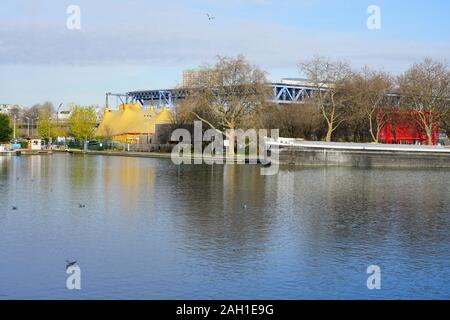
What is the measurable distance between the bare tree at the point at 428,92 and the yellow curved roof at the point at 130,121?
47335 millimetres

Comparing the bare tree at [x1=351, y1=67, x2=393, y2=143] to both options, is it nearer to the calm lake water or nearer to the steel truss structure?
the calm lake water

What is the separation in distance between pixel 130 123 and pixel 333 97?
2295 inches

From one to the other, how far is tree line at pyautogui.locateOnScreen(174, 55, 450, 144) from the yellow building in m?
38.0

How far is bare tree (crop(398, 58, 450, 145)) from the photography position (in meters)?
71.8

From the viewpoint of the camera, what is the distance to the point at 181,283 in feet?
44.6

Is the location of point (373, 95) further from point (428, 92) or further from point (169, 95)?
point (169, 95)

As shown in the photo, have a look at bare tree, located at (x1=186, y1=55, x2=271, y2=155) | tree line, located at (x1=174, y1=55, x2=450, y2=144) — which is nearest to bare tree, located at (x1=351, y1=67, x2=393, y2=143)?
tree line, located at (x1=174, y1=55, x2=450, y2=144)

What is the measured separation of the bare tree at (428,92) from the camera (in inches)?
2827

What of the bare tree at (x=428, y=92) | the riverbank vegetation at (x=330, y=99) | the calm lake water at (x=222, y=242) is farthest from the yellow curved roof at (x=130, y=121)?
the calm lake water at (x=222, y=242)

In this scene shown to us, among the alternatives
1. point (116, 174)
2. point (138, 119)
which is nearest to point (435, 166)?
point (116, 174)

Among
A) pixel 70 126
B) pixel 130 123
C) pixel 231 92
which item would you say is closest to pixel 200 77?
pixel 231 92

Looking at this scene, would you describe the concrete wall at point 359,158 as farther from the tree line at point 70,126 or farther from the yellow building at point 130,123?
the tree line at point 70,126
